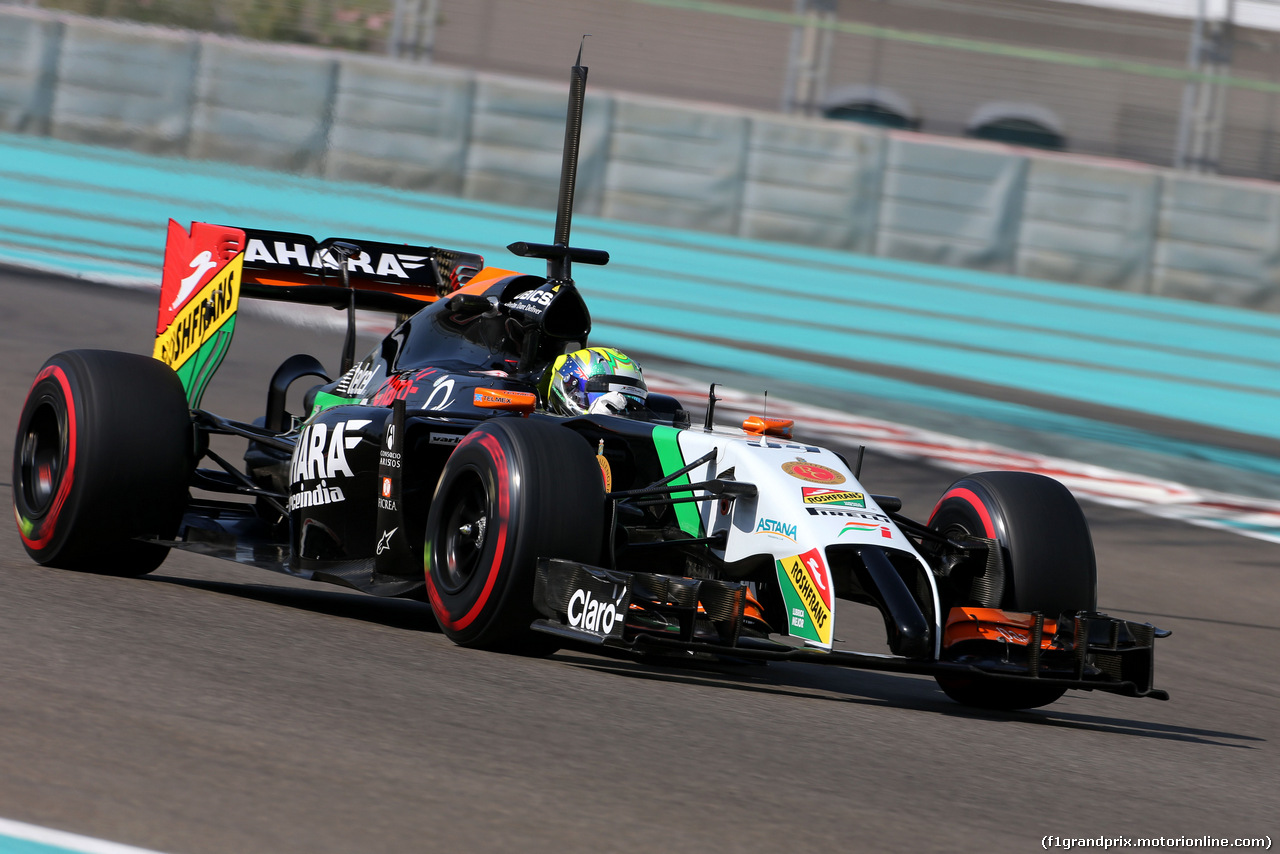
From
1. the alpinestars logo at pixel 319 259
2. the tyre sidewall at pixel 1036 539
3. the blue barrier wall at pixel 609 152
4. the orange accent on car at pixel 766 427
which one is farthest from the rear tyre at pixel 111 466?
the blue barrier wall at pixel 609 152

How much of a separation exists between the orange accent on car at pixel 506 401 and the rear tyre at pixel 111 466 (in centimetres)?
128

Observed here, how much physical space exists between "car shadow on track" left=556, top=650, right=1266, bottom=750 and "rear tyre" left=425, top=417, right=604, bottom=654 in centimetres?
37

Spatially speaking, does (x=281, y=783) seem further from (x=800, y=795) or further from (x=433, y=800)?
(x=800, y=795)

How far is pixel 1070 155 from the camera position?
21.3 metres

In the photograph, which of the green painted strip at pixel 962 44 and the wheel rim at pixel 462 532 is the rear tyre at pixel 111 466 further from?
the green painted strip at pixel 962 44

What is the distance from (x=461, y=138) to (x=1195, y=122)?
323 inches

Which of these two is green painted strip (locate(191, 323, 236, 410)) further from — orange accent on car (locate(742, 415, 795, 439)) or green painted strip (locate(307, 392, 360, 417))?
orange accent on car (locate(742, 415, 795, 439))

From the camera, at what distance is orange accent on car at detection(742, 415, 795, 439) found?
6570 mm

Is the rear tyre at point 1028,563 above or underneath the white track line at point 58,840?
above

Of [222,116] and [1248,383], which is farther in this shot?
[222,116]

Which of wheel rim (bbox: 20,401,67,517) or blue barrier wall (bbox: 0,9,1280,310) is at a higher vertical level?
blue barrier wall (bbox: 0,9,1280,310)

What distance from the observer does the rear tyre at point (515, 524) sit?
19.4 feet

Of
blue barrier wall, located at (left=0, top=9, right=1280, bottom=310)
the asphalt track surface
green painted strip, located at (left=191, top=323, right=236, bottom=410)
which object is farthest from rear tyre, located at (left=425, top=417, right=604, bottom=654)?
blue barrier wall, located at (left=0, top=9, right=1280, bottom=310)

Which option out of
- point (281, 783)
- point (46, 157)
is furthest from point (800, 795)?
point (46, 157)
